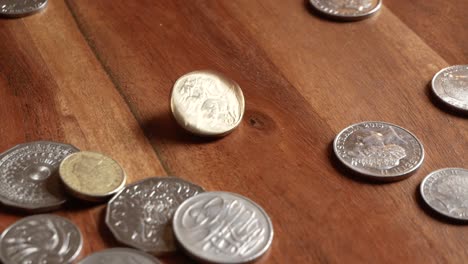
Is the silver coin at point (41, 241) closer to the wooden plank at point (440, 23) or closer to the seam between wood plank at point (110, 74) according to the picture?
the seam between wood plank at point (110, 74)

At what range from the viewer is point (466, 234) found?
1.14 meters

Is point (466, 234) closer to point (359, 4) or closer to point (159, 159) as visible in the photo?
point (159, 159)

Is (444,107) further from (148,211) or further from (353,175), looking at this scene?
(148,211)

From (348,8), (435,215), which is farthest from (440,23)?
(435,215)

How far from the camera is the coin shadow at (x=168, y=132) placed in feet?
4.24

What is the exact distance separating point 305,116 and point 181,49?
0.31m

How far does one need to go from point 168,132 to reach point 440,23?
0.69 m

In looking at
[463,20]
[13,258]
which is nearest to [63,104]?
[13,258]

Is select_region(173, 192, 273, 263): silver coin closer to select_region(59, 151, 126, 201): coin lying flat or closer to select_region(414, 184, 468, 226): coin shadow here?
select_region(59, 151, 126, 201): coin lying flat

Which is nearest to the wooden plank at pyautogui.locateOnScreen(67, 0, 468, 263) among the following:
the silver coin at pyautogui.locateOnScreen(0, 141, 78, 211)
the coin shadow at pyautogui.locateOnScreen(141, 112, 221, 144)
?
the coin shadow at pyautogui.locateOnScreen(141, 112, 221, 144)

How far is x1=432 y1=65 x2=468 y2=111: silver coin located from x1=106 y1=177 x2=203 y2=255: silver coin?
529 mm

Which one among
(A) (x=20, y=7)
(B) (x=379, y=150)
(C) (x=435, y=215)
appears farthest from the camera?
(A) (x=20, y=7)

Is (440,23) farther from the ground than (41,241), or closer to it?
farther from the ground

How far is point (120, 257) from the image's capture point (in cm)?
106
